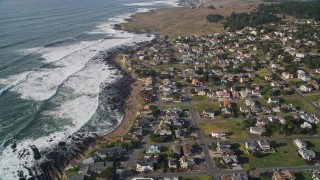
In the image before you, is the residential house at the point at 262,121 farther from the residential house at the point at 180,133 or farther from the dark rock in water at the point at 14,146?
the dark rock in water at the point at 14,146

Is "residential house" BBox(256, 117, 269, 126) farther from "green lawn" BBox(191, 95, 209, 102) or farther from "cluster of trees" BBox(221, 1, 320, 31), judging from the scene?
"cluster of trees" BBox(221, 1, 320, 31)

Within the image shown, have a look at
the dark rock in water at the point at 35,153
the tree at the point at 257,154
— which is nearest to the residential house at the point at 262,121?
the tree at the point at 257,154

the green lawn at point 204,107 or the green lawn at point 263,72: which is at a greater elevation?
the green lawn at point 263,72

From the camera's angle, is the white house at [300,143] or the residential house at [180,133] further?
the residential house at [180,133]


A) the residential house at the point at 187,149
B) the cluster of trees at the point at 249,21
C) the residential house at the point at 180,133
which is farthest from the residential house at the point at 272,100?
the cluster of trees at the point at 249,21

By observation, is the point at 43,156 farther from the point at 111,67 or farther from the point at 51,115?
the point at 111,67

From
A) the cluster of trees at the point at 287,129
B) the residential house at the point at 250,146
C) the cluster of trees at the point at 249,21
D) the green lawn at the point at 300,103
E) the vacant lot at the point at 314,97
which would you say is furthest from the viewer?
the cluster of trees at the point at 249,21

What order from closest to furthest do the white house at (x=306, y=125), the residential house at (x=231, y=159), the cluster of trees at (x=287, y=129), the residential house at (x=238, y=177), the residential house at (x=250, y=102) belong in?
1. the residential house at (x=238, y=177)
2. the residential house at (x=231, y=159)
3. the cluster of trees at (x=287, y=129)
4. the white house at (x=306, y=125)
5. the residential house at (x=250, y=102)

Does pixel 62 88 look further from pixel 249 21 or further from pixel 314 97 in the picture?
pixel 249 21

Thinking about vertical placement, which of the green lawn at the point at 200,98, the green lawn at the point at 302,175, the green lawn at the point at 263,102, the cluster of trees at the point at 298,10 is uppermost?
the cluster of trees at the point at 298,10
